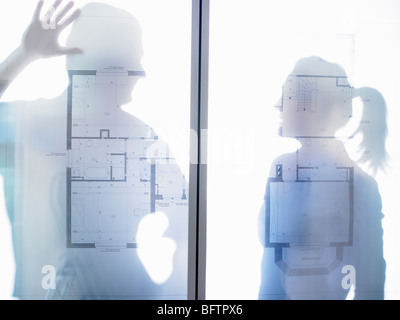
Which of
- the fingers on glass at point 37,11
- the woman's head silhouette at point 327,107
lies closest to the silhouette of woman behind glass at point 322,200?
the woman's head silhouette at point 327,107

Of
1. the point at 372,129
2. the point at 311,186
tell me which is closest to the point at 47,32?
the point at 311,186

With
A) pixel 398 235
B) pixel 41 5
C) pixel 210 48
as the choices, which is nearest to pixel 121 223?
pixel 210 48

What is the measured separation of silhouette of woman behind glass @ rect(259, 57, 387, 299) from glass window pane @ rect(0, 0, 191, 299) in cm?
34

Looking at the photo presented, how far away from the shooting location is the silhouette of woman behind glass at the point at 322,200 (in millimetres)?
1001

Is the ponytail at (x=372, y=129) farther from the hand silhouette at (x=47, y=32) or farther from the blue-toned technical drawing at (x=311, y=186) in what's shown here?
the hand silhouette at (x=47, y=32)

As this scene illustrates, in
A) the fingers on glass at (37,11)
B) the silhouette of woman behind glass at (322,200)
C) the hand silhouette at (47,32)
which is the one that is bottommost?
the silhouette of woman behind glass at (322,200)

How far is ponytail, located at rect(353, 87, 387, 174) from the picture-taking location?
1.02m

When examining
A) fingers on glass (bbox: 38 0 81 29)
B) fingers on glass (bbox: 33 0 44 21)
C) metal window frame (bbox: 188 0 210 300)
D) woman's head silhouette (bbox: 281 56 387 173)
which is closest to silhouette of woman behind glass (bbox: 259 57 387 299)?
woman's head silhouette (bbox: 281 56 387 173)

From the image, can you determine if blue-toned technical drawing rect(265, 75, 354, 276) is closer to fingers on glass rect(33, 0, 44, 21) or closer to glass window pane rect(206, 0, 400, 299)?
glass window pane rect(206, 0, 400, 299)

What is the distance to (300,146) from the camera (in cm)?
100

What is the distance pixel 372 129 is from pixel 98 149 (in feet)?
3.14

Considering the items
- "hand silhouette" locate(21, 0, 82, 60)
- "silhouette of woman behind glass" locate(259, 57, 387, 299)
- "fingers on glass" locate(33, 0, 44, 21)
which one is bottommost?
"silhouette of woman behind glass" locate(259, 57, 387, 299)

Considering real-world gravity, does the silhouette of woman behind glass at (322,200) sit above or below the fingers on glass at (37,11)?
below

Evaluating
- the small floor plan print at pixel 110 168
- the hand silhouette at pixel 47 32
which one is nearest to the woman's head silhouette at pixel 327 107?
the small floor plan print at pixel 110 168
